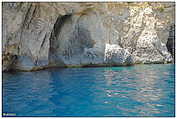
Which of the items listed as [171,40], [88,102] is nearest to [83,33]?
[171,40]

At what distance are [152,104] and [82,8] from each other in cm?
1142

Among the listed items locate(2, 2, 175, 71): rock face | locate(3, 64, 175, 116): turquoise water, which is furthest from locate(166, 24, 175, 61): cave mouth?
locate(3, 64, 175, 116): turquoise water

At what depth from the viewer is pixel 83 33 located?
1847 cm

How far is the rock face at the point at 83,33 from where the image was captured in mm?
12797

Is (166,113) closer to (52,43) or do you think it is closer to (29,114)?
(29,114)

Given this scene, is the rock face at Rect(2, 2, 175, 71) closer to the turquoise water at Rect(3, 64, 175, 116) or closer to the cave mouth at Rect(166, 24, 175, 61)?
the cave mouth at Rect(166, 24, 175, 61)

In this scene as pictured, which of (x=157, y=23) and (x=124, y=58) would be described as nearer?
(x=124, y=58)

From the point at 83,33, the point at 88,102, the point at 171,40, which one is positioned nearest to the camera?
the point at 88,102

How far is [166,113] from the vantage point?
505 centimetres

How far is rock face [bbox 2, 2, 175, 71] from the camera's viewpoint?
1280 cm

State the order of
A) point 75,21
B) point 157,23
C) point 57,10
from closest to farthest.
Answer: point 57,10
point 75,21
point 157,23

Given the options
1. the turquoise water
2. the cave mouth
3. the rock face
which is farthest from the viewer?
the cave mouth

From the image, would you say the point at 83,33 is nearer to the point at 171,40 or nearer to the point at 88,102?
the point at 171,40

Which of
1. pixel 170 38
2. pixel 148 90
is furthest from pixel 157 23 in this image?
pixel 148 90
